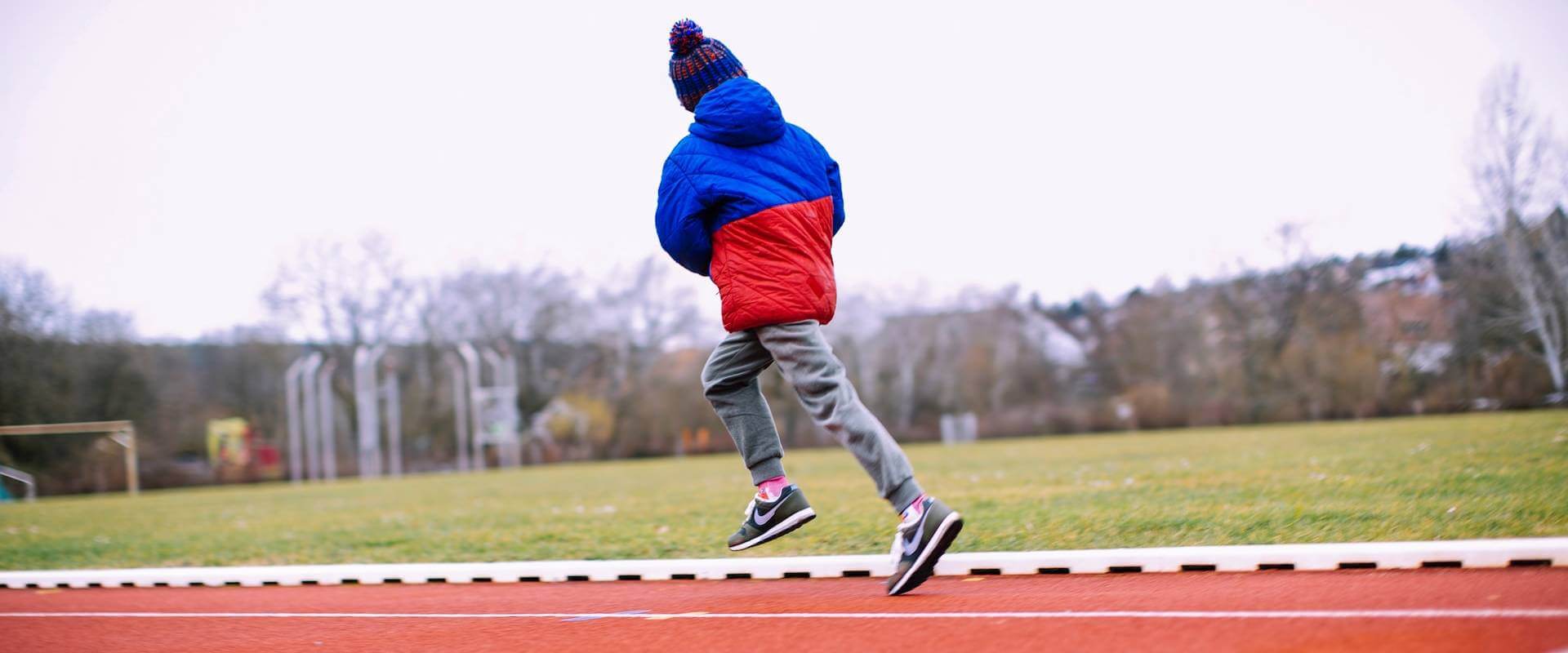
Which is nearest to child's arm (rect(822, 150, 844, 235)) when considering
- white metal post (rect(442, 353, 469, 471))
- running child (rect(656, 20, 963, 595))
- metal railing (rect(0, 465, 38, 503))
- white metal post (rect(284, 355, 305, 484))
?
running child (rect(656, 20, 963, 595))

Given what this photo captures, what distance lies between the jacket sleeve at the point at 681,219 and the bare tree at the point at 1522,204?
78.1 ft

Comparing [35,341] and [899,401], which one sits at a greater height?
[35,341]

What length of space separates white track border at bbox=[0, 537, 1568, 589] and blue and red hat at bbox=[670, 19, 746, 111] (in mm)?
1504

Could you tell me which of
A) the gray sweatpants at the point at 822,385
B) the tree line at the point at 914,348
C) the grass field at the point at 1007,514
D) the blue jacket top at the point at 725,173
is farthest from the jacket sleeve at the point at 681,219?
the tree line at the point at 914,348

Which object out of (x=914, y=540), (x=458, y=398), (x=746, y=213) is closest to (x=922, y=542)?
(x=914, y=540)

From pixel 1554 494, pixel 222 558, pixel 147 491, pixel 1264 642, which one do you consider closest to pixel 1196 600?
pixel 1264 642

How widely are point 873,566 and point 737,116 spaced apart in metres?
1.47

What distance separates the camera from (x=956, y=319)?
41.4 metres

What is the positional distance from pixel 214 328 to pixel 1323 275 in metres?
30.8

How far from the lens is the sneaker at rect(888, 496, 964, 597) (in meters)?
3.30

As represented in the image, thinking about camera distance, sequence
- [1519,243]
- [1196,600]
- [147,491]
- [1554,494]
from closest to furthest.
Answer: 1. [1196,600]
2. [1554,494]
3. [1519,243]
4. [147,491]

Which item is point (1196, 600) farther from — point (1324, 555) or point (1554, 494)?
point (1554, 494)

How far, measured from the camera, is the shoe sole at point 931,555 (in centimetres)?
330

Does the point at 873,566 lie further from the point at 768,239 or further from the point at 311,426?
the point at 311,426
